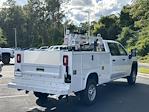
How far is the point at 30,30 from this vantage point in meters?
81.9

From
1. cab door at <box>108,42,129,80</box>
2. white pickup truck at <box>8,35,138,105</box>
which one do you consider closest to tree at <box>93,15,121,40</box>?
cab door at <box>108,42,129,80</box>

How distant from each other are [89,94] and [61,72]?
4.88 ft

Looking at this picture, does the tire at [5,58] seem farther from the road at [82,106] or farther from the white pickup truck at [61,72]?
the white pickup truck at [61,72]

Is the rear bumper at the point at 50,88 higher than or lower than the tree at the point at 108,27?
lower

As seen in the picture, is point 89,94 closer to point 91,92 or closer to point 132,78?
point 91,92

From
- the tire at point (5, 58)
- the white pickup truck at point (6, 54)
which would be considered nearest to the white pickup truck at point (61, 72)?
the white pickup truck at point (6, 54)

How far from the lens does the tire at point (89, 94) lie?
33.2 feet

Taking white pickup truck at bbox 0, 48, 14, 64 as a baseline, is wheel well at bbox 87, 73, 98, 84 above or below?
below

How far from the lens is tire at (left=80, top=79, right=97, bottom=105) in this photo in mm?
10109

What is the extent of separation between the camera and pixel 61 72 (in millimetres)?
9297

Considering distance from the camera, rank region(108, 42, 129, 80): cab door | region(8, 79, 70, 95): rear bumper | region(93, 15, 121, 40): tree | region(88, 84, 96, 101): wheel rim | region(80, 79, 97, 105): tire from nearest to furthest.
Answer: region(8, 79, 70, 95): rear bumper
region(80, 79, 97, 105): tire
region(88, 84, 96, 101): wheel rim
region(108, 42, 129, 80): cab door
region(93, 15, 121, 40): tree

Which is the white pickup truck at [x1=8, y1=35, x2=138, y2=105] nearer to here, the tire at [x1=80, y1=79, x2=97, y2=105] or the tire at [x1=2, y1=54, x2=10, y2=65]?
the tire at [x1=80, y1=79, x2=97, y2=105]

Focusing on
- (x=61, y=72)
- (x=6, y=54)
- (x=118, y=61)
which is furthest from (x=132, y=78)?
(x=6, y=54)

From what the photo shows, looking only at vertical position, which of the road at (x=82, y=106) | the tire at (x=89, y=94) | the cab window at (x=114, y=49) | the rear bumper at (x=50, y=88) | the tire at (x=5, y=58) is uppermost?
the cab window at (x=114, y=49)
